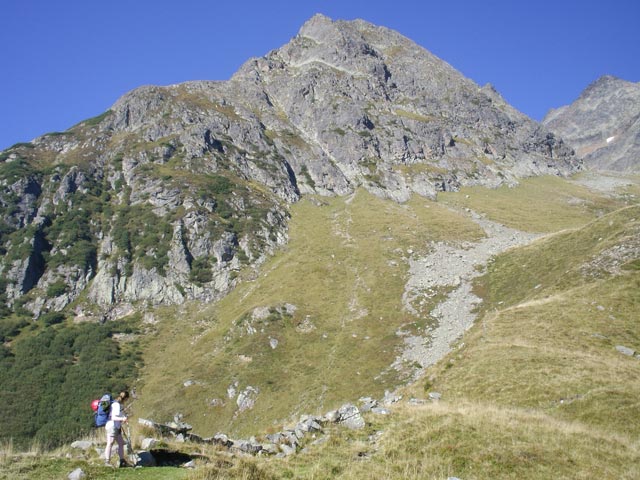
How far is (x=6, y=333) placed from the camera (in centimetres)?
9569

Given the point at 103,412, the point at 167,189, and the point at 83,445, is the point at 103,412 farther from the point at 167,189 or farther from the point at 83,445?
the point at 167,189

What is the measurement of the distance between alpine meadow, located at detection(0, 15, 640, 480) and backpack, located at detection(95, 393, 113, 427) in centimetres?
128

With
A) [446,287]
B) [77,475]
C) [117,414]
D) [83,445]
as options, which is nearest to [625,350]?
[117,414]

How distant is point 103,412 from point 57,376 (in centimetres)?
8401

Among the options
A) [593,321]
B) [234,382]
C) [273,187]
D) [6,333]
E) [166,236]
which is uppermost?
[273,187]

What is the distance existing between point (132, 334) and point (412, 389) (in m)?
80.9

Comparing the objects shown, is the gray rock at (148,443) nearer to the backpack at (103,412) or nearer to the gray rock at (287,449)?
the backpack at (103,412)

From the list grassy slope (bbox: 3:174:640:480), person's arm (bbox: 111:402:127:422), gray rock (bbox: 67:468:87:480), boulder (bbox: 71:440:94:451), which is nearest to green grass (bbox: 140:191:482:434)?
grassy slope (bbox: 3:174:640:480)

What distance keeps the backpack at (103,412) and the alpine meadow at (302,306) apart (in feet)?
4.21

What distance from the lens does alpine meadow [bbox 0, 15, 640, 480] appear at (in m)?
17.4

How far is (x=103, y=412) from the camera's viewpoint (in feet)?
47.8

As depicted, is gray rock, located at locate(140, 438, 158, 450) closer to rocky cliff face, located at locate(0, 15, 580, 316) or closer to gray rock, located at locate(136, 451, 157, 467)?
gray rock, located at locate(136, 451, 157, 467)

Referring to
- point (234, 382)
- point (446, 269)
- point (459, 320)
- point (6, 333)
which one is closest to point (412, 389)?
point (459, 320)

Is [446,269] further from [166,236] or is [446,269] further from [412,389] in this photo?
[166,236]
